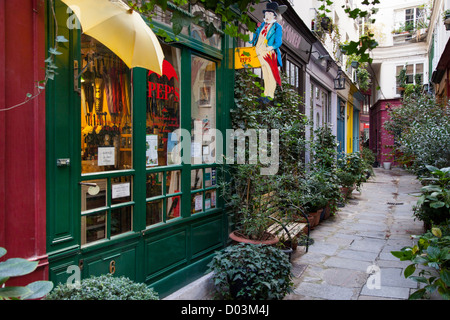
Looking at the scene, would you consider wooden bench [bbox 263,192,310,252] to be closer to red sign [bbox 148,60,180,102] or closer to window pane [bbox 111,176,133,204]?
red sign [bbox 148,60,180,102]

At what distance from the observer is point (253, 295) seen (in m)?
3.89

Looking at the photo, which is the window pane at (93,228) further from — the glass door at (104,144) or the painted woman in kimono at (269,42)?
the painted woman in kimono at (269,42)

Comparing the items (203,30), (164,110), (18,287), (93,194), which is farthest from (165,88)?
(18,287)

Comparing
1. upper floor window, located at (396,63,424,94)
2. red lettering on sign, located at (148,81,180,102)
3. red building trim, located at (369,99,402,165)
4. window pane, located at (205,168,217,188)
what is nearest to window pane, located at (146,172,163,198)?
red lettering on sign, located at (148,81,180,102)

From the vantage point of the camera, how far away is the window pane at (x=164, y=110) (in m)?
4.39

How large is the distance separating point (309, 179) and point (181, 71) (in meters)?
4.21

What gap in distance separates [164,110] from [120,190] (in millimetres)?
1240

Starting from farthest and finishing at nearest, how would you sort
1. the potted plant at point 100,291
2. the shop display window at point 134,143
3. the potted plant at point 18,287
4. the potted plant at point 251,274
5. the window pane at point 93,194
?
1. the potted plant at point 251,274
2. the shop display window at point 134,143
3. the window pane at point 93,194
4. the potted plant at point 100,291
5. the potted plant at point 18,287

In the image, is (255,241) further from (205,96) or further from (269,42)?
(269,42)

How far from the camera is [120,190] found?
385cm

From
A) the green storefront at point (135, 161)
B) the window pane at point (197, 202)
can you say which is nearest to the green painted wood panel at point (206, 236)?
the green storefront at point (135, 161)

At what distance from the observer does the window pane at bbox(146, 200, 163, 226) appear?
4289 mm

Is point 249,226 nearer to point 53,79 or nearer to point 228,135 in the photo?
point 228,135

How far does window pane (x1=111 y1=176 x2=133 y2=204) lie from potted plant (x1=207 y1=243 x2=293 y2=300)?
1.23m
